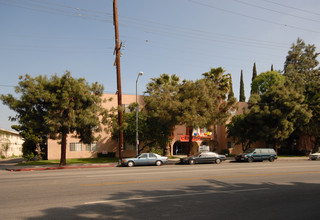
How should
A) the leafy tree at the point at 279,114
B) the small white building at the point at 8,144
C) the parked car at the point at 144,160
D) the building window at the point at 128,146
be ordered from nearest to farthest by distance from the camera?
the parked car at the point at 144,160 < the leafy tree at the point at 279,114 < the building window at the point at 128,146 < the small white building at the point at 8,144

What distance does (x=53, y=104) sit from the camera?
2009 cm

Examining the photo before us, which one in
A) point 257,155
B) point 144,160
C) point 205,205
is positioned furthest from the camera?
point 257,155

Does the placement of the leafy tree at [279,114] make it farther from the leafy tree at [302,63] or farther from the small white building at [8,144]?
the small white building at [8,144]

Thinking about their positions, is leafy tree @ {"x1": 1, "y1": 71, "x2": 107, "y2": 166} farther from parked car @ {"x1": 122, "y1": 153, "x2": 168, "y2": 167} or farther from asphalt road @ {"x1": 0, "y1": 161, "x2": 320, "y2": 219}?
asphalt road @ {"x1": 0, "y1": 161, "x2": 320, "y2": 219}

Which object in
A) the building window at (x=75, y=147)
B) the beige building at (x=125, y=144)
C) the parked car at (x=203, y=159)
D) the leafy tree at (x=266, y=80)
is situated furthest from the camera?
the leafy tree at (x=266, y=80)

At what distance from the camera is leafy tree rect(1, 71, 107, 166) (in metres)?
20.4

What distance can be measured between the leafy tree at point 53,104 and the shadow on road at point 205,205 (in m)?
12.1

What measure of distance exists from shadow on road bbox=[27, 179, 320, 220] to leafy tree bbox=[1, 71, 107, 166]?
1212cm

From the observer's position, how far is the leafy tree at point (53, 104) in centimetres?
2039

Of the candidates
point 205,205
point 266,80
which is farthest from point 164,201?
point 266,80

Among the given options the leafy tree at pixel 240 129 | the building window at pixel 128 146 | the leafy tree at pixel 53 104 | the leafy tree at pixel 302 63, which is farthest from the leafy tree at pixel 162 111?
the leafy tree at pixel 302 63

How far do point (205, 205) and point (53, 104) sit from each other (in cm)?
1638

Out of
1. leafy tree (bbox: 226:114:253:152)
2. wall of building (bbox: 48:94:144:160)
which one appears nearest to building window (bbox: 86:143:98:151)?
wall of building (bbox: 48:94:144:160)

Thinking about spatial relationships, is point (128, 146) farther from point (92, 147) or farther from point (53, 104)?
point (53, 104)
